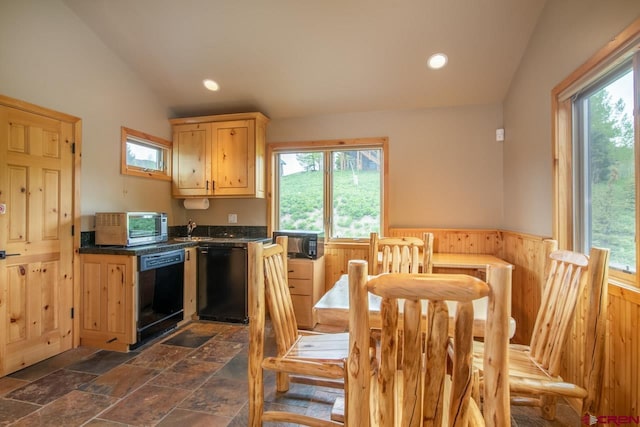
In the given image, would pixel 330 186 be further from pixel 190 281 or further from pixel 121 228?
pixel 121 228

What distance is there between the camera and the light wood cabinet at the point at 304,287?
3.29m

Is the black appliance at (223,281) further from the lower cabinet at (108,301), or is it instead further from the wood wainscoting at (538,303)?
the wood wainscoting at (538,303)

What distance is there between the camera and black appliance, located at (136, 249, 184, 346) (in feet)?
9.02

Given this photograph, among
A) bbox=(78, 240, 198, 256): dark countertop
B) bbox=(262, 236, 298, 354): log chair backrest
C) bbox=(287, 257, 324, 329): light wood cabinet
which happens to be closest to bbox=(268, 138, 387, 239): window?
bbox=(287, 257, 324, 329): light wood cabinet

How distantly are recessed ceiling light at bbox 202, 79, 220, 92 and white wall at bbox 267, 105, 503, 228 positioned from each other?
1494mm

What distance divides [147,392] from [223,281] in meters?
1.39

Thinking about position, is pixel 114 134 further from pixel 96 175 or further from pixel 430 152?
pixel 430 152

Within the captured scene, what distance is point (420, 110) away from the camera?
3502mm

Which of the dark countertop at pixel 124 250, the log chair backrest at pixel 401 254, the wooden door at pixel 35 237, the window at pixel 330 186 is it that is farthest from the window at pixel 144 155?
the log chair backrest at pixel 401 254

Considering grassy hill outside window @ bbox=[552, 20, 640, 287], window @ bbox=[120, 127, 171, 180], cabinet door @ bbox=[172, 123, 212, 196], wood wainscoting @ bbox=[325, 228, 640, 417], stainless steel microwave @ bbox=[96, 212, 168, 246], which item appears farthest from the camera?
cabinet door @ bbox=[172, 123, 212, 196]

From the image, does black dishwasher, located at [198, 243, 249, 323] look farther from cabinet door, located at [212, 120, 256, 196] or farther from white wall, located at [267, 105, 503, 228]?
white wall, located at [267, 105, 503, 228]

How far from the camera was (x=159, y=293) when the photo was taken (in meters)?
2.97

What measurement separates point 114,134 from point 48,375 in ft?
7.26

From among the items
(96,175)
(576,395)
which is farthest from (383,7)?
(96,175)
